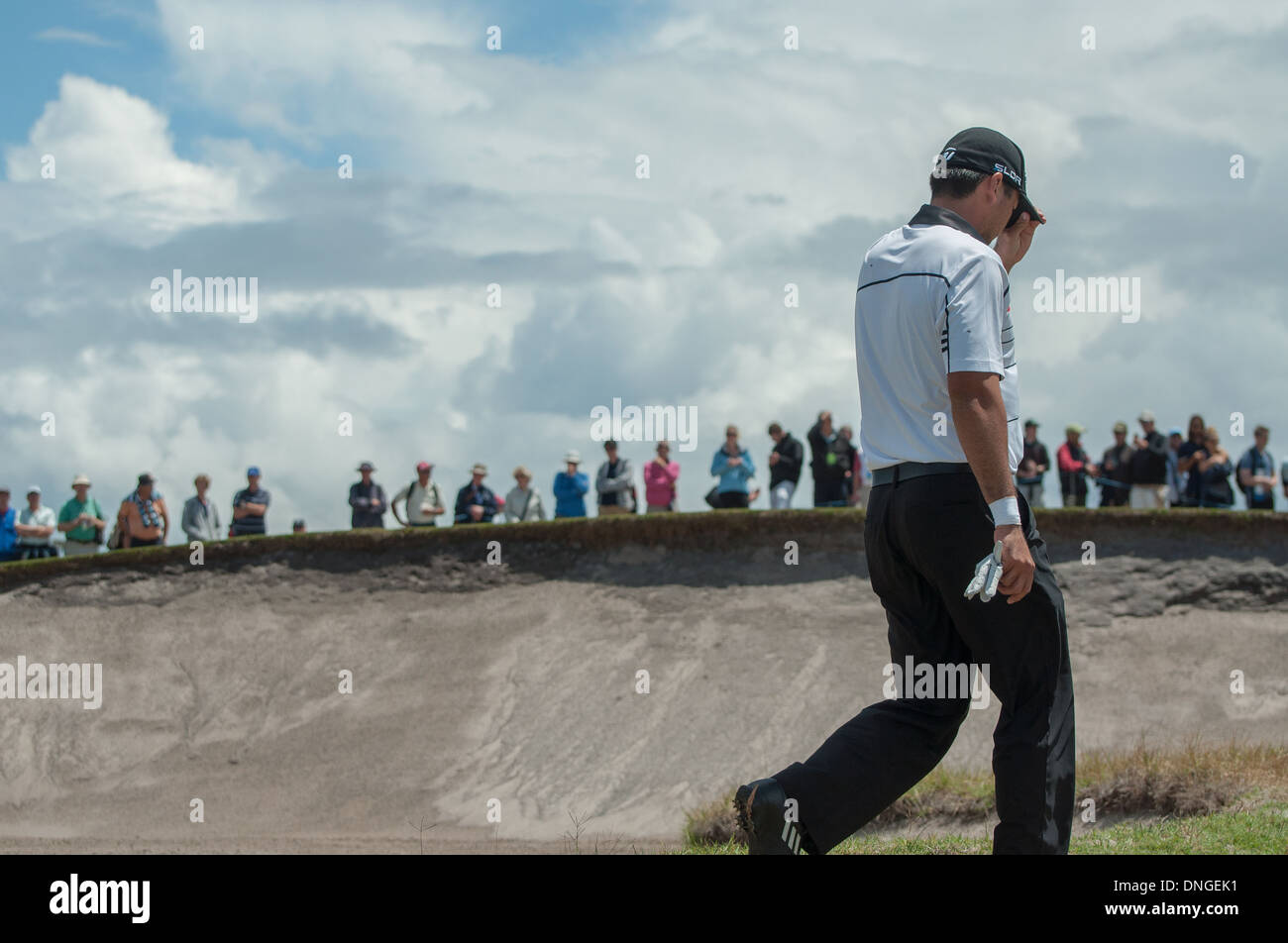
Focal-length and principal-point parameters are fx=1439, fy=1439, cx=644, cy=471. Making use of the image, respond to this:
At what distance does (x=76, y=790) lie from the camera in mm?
18266

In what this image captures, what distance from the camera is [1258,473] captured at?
1934 cm

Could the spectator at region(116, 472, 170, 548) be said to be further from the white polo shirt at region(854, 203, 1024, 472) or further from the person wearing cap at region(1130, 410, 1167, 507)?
the white polo shirt at region(854, 203, 1024, 472)

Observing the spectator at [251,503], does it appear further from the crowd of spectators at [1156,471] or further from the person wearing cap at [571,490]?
the crowd of spectators at [1156,471]

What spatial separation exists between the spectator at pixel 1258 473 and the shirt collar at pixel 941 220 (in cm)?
1558

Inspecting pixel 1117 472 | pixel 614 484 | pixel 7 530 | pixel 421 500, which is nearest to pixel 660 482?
pixel 614 484

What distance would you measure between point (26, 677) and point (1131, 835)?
55.8 ft

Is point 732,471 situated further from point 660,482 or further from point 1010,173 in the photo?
point 1010,173

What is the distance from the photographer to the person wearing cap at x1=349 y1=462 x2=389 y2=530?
21.5 m

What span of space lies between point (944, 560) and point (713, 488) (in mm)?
16020

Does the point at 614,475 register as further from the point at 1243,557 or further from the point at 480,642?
the point at 1243,557

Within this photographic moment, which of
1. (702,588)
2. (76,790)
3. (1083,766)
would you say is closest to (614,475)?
(702,588)

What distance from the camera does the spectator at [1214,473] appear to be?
19109mm

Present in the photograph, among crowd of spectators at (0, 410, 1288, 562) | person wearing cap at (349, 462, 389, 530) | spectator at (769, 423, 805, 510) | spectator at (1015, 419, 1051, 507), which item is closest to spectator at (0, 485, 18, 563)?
crowd of spectators at (0, 410, 1288, 562)
